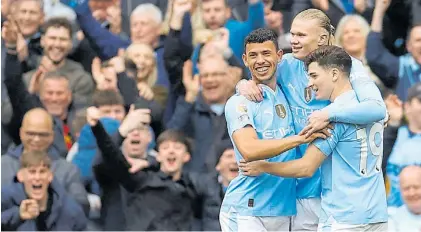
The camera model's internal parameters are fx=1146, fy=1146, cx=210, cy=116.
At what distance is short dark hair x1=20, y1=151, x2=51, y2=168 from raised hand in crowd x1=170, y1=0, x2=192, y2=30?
5.78ft

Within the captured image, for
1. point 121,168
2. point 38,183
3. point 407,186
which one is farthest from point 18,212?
point 407,186

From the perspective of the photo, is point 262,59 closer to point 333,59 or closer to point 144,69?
point 333,59

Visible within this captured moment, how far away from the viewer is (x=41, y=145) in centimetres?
1105

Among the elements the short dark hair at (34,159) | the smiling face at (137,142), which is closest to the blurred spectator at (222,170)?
the smiling face at (137,142)

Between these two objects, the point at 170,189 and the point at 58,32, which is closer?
the point at 170,189

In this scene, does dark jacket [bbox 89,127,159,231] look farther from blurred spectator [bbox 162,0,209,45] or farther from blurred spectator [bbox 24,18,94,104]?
blurred spectator [bbox 162,0,209,45]

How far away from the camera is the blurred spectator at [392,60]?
10547 mm

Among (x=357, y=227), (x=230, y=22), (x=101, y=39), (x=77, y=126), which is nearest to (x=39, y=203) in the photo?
(x=77, y=126)

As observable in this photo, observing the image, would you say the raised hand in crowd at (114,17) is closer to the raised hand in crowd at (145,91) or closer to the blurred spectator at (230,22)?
the raised hand in crowd at (145,91)

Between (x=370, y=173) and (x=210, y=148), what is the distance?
4327mm

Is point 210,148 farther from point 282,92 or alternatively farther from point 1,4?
point 282,92

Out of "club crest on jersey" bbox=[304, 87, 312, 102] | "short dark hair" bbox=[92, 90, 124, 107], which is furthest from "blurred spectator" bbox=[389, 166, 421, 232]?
"club crest on jersey" bbox=[304, 87, 312, 102]

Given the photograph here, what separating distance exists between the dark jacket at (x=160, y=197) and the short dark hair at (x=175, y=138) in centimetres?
27

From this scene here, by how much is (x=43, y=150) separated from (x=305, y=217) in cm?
452
